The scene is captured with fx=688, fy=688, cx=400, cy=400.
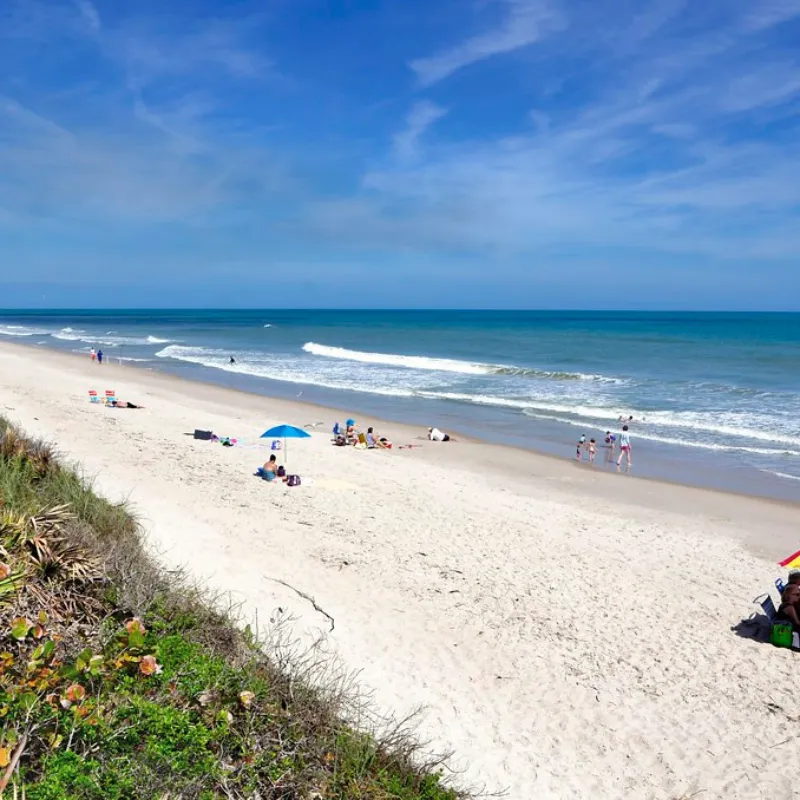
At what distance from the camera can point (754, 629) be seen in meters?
8.24

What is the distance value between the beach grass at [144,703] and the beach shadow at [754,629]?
188 inches

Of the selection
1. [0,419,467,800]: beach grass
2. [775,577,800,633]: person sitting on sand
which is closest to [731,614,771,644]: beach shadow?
[775,577,800,633]: person sitting on sand

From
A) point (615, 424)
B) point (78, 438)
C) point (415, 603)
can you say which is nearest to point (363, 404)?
point (615, 424)

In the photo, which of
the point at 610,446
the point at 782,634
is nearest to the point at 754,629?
the point at 782,634

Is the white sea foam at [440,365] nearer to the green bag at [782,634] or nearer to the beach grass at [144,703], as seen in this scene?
the green bag at [782,634]

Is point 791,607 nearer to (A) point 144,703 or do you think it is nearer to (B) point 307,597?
(B) point 307,597

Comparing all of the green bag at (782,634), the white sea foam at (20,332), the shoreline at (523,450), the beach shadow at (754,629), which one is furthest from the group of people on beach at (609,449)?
the white sea foam at (20,332)

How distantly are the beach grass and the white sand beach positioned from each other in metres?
1.44

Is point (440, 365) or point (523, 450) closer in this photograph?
point (523, 450)

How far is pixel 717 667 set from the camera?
738 cm

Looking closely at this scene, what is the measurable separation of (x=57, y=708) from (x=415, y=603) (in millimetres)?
5008

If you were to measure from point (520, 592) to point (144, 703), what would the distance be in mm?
5769

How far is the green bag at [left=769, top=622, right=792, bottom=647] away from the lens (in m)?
7.79

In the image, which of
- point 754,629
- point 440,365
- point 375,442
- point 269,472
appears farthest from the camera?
point 440,365
